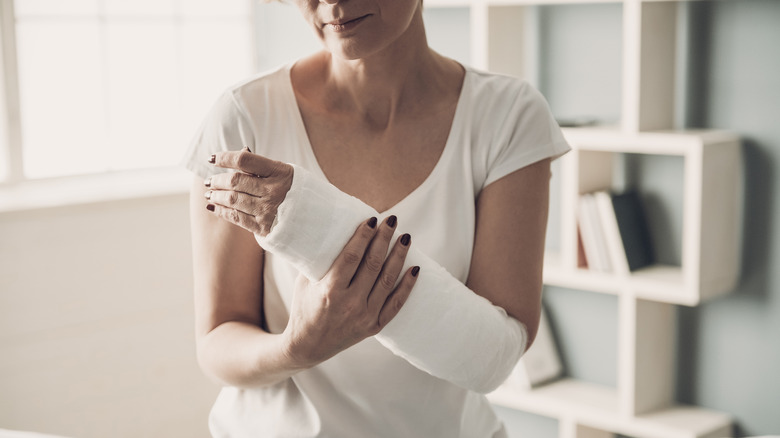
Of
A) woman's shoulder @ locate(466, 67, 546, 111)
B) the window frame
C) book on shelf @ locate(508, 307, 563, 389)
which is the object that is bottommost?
book on shelf @ locate(508, 307, 563, 389)

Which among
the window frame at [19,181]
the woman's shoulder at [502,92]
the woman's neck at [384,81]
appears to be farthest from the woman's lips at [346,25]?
the window frame at [19,181]

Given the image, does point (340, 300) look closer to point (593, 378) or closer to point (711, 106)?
point (711, 106)

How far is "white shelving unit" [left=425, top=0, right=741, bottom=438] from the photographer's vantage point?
7.57 feet

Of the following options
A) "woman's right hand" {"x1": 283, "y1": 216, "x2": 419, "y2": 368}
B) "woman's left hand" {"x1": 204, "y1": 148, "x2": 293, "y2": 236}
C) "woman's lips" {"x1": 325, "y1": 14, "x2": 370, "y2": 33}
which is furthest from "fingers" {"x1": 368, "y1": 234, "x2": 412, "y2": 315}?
"woman's lips" {"x1": 325, "y1": 14, "x2": 370, "y2": 33}

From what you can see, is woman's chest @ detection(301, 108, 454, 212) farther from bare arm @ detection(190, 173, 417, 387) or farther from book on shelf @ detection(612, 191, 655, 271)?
book on shelf @ detection(612, 191, 655, 271)

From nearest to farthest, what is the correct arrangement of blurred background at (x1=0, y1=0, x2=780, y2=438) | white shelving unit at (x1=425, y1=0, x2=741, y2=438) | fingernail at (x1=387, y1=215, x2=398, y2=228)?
1. fingernail at (x1=387, y1=215, x2=398, y2=228)
2. white shelving unit at (x1=425, y1=0, x2=741, y2=438)
3. blurred background at (x1=0, y1=0, x2=780, y2=438)

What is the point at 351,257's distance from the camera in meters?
0.98

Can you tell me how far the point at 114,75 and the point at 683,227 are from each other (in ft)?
6.73

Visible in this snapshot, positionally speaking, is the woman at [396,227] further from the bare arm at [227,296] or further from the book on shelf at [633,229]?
the book on shelf at [633,229]

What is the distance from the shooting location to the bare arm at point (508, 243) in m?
1.18

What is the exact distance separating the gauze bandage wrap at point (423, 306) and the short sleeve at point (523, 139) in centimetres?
18

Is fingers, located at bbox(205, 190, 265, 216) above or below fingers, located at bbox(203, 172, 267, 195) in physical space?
below

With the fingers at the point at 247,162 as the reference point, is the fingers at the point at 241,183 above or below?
below

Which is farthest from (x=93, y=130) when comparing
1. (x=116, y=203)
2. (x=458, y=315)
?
(x=458, y=315)
